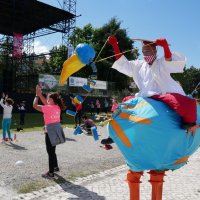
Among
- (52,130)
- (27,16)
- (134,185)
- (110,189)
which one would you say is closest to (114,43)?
(134,185)

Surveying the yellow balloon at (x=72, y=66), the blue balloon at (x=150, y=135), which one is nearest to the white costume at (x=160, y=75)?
the blue balloon at (x=150, y=135)

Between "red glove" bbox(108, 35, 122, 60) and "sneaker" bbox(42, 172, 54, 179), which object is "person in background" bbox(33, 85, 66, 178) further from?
"red glove" bbox(108, 35, 122, 60)

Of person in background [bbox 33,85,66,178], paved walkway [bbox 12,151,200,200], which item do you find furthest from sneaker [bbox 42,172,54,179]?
paved walkway [bbox 12,151,200,200]

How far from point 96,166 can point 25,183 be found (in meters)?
2.46

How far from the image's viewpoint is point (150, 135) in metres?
3.91

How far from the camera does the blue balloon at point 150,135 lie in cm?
391

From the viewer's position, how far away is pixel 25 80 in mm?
31875

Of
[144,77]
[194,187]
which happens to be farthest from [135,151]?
[194,187]

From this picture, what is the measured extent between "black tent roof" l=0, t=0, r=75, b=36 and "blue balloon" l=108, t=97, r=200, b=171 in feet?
90.0

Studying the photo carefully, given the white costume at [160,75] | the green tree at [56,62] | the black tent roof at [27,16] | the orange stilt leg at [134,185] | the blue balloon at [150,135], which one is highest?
the black tent roof at [27,16]

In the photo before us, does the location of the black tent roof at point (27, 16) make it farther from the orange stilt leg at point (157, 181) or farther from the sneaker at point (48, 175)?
the orange stilt leg at point (157, 181)

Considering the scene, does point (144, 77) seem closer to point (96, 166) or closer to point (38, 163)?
point (96, 166)

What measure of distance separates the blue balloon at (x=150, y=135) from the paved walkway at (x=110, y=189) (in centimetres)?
209

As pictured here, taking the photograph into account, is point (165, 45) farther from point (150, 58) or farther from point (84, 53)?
point (84, 53)
